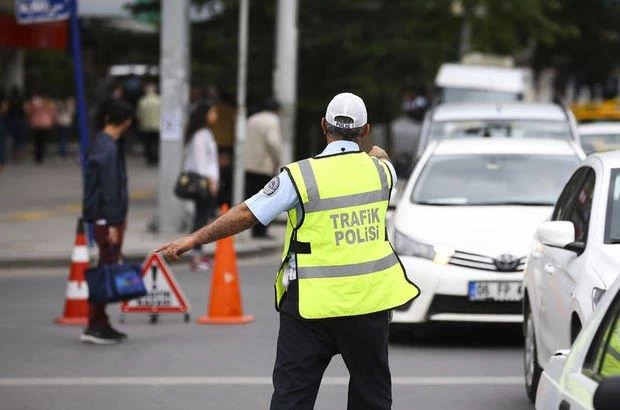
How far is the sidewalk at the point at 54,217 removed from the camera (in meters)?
18.8

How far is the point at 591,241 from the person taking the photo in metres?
9.01

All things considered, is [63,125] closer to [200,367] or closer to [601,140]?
[601,140]

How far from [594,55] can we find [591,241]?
209 ft

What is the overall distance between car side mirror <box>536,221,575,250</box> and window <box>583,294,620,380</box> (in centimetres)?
337

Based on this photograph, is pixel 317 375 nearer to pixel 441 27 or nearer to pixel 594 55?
pixel 441 27

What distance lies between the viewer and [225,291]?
539 inches

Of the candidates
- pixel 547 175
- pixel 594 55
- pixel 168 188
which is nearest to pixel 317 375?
pixel 547 175

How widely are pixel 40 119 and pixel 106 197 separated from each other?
2737cm

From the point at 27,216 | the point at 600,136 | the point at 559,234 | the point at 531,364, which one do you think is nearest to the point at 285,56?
the point at 27,216

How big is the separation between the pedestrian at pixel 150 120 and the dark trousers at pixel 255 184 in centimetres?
1722

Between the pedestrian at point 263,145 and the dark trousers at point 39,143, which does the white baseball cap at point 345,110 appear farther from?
the dark trousers at point 39,143

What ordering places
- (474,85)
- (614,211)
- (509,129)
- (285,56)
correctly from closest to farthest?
(614,211), (509,129), (285,56), (474,85)

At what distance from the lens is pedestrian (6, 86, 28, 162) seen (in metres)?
39.1

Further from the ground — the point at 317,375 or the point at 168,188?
the point at 317,375
